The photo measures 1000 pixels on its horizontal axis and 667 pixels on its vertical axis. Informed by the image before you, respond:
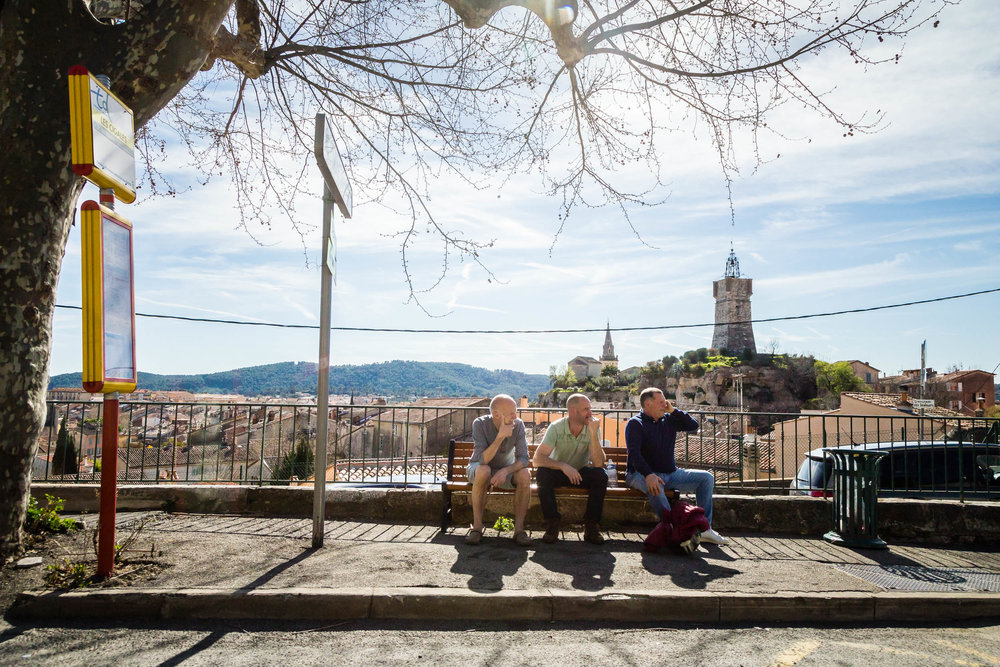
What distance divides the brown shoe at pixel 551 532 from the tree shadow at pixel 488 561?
1.03ft

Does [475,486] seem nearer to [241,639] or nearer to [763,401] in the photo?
[241,639]

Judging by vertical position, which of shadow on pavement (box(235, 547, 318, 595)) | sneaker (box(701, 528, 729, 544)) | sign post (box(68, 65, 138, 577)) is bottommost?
sneaker (box(701, 528, 729, 544))

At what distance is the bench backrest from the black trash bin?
2075 mm

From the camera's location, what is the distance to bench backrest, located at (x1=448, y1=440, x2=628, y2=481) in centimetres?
673

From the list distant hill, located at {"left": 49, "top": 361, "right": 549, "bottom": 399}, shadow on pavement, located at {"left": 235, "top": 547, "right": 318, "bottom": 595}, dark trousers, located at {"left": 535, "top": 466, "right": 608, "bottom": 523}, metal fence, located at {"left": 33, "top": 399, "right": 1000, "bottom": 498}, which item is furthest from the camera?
distant hill, located at {"left": 49, "top": 361, "right": 549, "bottom": 399}

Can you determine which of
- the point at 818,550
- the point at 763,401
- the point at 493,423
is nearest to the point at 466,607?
the point at 493,423

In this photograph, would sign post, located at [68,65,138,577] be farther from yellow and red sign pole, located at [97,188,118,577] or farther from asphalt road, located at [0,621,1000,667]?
asphalt road, located at [0,621,1000,667]

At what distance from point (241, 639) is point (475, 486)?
2.70 meters

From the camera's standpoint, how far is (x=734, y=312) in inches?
5305

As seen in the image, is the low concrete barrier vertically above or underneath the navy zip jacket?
underneath

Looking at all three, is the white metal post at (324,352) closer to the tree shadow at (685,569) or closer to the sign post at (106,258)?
the sign post at (106,258)

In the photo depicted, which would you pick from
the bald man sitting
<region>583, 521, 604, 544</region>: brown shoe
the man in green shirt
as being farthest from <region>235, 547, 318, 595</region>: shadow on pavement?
<region>583, 521, 604, 544</region>: brown shoe

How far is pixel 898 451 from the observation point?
366 inches

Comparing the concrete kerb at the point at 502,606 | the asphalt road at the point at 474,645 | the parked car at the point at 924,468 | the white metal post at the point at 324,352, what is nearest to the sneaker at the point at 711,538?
the concrete kerb at the point at 502,606
